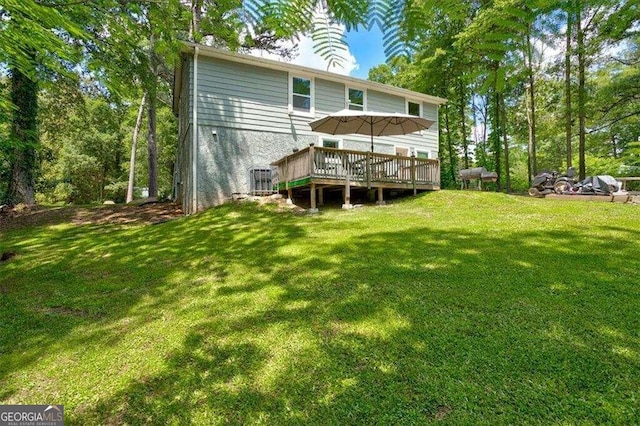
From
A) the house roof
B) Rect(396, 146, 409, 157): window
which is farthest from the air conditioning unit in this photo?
Rect(396, 146, 409, 157): window

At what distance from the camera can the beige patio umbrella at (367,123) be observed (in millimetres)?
9516

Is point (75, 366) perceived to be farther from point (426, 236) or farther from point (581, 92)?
point (581, 92)

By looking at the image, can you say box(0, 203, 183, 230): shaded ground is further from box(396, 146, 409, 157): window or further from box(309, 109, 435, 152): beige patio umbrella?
box(396, 146, 409, 157): window

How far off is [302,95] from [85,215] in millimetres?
8927

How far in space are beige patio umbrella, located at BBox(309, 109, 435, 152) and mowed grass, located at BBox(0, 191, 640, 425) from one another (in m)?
4.79

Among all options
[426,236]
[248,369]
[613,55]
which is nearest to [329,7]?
[248,369]

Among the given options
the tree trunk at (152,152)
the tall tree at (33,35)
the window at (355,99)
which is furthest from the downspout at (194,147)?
the tree trunk at (152,152)

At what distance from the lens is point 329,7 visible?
1.23m

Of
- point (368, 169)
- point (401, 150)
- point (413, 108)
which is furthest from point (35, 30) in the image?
point (413, 108)

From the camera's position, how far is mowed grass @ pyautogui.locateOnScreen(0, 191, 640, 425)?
214cm

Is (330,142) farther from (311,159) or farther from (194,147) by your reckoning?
(194,147)

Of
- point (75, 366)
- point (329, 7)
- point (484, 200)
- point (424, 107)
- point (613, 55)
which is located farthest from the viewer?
point (424, 107)

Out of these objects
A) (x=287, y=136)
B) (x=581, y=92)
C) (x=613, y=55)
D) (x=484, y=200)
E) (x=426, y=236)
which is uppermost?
(x=613, y=55)

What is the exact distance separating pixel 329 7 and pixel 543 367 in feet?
8.89
